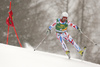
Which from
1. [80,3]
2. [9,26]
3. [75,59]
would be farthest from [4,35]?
[80,3]

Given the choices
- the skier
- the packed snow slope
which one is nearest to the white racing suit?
the skier

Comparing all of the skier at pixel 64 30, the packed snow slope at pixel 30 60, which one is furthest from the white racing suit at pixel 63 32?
the packed snow slope at pixel 30 60

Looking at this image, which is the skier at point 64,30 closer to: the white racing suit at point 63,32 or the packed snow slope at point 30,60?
the white racing suit at point 63,32

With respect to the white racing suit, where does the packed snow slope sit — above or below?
below

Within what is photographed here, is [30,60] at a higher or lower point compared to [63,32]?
lower

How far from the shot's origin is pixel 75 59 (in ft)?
6.57

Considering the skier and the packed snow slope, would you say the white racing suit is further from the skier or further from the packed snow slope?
the packed snow slope

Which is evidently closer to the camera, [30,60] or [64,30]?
[30,60]

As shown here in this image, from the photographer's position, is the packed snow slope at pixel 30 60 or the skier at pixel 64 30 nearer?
the packed snow slope at pixel 30 60

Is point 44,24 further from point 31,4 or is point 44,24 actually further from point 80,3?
point 80,3

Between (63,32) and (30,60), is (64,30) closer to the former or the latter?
(63,32)

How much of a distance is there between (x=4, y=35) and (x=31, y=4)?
36.3 inches

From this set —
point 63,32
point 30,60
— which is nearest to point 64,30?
point 63,32

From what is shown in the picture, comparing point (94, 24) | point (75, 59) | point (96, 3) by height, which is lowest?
point (75, 59)
